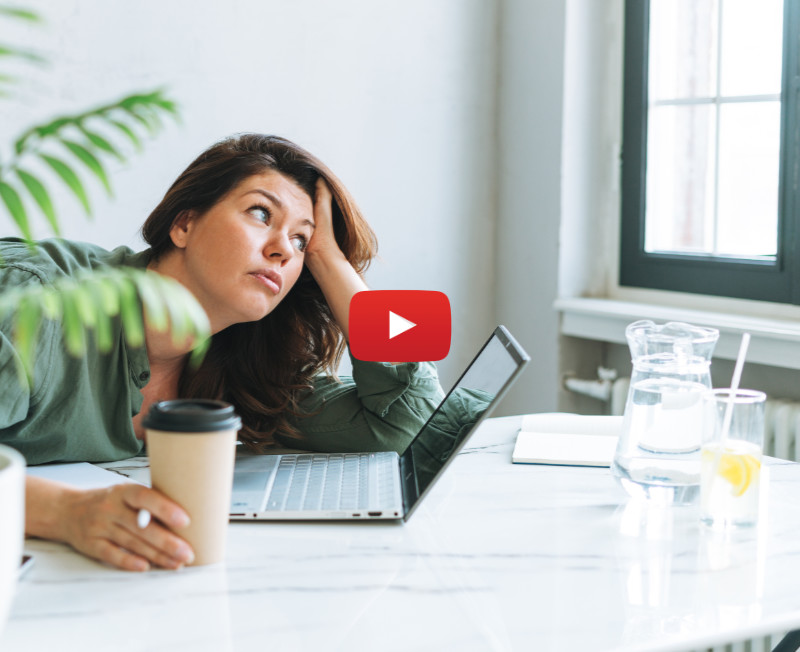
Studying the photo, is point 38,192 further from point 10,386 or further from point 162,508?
point 10,386

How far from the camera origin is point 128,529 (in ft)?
2.60

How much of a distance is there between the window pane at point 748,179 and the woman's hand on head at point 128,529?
186 cm

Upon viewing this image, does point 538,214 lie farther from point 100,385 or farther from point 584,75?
point 100,385

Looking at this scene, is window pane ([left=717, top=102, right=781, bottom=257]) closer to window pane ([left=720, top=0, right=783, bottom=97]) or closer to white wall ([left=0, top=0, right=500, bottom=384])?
window pane ([left=720, top=0, right=783, bottom=97])

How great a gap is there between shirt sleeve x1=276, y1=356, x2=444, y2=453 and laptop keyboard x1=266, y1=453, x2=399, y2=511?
0.18 ft

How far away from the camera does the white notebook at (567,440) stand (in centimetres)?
118

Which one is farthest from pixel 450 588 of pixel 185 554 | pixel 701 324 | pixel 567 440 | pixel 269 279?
pixel 701 324

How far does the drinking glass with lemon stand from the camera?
2.97 ft

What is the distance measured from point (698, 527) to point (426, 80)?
6.11 ft

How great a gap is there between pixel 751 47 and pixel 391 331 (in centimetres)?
140

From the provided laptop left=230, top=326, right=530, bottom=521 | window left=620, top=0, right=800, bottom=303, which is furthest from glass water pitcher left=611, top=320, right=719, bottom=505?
window left=620, top=0, right=800, bottom=303

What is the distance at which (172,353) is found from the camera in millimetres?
1358

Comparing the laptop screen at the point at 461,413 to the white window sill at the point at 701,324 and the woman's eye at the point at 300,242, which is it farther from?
the white window sill at the point at 701,324

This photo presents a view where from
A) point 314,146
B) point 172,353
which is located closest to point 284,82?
point 314,146
